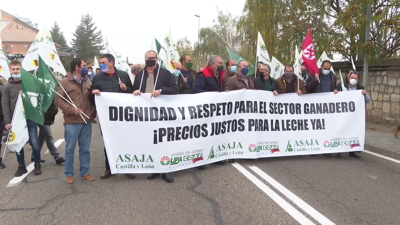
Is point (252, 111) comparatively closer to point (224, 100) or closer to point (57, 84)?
point (224, 100)

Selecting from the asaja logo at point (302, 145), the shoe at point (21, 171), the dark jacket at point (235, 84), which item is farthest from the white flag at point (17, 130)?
the asaja logo at point (302, 145)

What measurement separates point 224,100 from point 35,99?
2979mm

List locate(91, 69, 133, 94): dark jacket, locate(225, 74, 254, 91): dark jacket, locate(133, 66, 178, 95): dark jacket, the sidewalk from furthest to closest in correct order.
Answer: the sidewalk < locate(225, 74, 254, 91): dark jacket < locate(133, 66, 178, 95): dark jacket < locate(91, 69, 133, 94): dark jacket

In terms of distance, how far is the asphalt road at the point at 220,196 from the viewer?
135 inches

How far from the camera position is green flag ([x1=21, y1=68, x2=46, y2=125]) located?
15.1 ft

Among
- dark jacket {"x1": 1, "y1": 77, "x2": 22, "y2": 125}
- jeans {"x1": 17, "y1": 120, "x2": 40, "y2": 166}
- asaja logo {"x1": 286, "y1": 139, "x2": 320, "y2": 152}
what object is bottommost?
asaja logo {"x1": 286, "y1": 139, "x2": 320, "y2": 152}

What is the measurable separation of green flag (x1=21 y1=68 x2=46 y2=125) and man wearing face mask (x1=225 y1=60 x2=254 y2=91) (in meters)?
3.10

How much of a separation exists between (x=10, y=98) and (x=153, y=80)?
7.78 ft

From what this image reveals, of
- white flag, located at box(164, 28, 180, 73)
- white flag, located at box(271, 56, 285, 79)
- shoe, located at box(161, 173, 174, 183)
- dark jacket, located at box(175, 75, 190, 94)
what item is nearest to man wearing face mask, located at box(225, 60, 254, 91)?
dark jacket, located at box(175, 75, 190, 94)

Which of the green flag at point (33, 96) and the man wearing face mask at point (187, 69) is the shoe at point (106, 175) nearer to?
the green flag at point (33, 96)

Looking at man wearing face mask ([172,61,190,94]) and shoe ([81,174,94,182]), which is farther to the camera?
man wearing face mask ([172,61,190,94])

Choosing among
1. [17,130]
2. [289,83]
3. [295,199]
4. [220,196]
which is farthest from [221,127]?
[17,130]

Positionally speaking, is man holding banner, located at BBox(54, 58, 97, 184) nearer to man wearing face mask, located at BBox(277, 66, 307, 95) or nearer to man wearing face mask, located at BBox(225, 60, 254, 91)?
man wearing face mask, located at BBox(225, 60, 254, 91)

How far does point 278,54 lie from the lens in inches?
579
